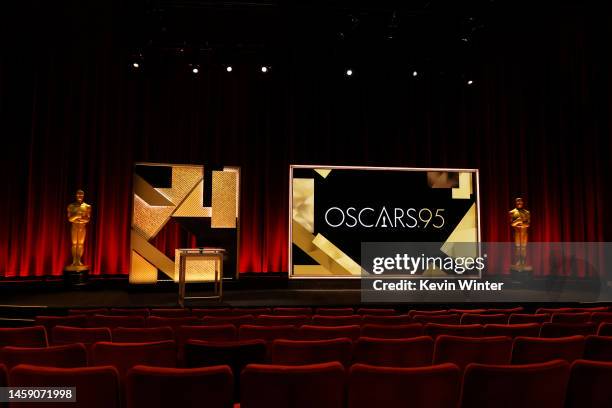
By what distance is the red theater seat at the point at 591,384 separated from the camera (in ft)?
5.99

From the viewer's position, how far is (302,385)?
5.49 feet

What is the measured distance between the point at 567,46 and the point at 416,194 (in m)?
5.12

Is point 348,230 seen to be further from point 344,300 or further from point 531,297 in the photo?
point 531,297

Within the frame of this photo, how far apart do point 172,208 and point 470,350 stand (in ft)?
20.5

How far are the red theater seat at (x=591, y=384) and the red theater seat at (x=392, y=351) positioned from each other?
80 cm

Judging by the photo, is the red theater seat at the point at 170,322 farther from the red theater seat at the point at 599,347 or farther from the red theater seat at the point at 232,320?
the red theater seat at the point at 599,347

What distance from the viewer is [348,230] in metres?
9.05

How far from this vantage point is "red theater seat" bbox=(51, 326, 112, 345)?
9.87 feet

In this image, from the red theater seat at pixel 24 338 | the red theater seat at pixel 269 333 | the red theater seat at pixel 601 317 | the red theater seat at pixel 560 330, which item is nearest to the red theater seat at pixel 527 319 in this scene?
the red theater seat at pixel 601 317

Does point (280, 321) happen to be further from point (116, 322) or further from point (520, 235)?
point (520, 235)

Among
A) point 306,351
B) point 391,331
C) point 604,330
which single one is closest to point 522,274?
point 604,330

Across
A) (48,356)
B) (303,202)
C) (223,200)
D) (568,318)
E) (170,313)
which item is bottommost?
(170,313)

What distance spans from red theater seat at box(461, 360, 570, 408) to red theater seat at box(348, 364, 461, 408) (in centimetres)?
10

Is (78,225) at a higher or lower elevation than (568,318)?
higher
